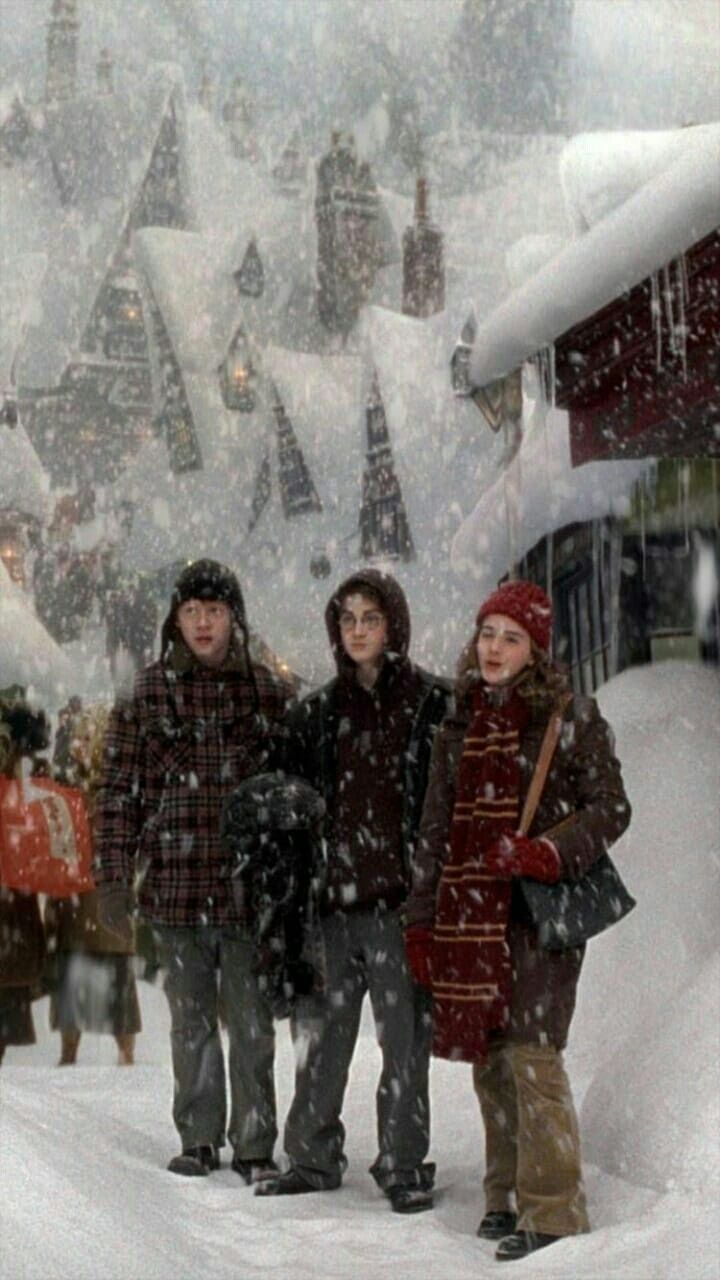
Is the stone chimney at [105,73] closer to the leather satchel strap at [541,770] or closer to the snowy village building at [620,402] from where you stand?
the snowy village building at [620,402]

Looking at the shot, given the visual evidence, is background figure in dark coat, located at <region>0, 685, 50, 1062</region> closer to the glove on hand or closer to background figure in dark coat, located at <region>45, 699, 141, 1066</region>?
background figure in dark coat, located at <region>45, 699, 141, 1066</region>

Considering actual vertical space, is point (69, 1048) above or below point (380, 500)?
below

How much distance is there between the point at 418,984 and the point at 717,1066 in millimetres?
800

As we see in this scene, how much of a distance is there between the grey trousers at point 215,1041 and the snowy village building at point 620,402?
2.80 m

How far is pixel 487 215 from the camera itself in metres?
42.2

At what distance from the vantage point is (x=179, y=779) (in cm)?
527

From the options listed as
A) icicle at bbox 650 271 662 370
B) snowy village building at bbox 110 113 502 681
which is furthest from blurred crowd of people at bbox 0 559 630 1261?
snowy village building at bbox 110 113 502 681

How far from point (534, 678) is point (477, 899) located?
1.83ft

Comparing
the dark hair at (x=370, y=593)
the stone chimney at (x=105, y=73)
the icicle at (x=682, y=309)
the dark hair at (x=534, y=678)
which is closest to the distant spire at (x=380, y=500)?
the stone chimney at (x=105, y=73)

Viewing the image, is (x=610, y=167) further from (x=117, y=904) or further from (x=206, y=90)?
(x=206, y=90)

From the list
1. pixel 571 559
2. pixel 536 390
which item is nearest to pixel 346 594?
pixel 536 390

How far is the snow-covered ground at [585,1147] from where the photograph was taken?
3.64m

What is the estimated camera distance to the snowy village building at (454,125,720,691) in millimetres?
6484

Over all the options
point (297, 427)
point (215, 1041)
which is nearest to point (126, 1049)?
point (215, 1041)
